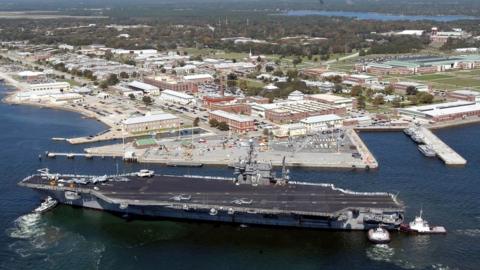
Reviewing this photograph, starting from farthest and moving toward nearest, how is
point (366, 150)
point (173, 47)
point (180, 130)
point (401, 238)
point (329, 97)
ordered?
point (173, 47) < point (329, 97) < point (180, 130) < point (366, 150) < point (401, 238)

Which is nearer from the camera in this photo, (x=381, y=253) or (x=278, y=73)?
(x=381, y=253)

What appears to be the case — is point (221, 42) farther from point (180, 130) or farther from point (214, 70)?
point (180, 130)

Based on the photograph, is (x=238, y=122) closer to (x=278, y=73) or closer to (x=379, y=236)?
(x=379, y=236)

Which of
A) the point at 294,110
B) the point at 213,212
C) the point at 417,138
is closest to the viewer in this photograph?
the point at 213,212

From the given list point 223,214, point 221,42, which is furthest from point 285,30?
point 223,214

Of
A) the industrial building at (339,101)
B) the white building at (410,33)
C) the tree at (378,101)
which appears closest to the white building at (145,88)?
the industrial building at (339,101)

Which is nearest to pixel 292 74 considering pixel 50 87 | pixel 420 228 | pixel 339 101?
pixel 339 101
